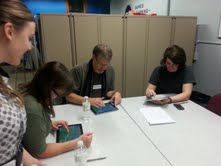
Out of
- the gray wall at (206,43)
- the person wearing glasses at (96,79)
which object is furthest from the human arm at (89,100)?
the gray wall at (206,43)

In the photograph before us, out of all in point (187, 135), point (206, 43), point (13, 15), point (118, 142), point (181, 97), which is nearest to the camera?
point (13, 15)

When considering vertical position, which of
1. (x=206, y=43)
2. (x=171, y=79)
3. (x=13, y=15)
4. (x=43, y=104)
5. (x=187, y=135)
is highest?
(x=13, y=15)

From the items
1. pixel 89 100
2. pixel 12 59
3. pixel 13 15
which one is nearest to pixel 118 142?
pixel 89 100

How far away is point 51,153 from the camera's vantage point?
104cm

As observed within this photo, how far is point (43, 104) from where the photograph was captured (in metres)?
1.05

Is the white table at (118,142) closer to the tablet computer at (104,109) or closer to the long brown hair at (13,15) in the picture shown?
the tablet computer at (104,109)

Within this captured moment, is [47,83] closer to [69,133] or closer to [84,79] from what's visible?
[69,133]

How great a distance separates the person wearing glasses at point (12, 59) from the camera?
0.60 m

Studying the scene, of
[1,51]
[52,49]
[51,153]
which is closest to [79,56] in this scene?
[52,49]

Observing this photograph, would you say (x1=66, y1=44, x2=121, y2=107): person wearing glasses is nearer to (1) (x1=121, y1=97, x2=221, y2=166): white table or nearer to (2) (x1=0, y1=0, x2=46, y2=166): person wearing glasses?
(1) (x1=121, y1=97, x2=221, y2=166): white table

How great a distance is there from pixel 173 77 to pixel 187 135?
924 mm

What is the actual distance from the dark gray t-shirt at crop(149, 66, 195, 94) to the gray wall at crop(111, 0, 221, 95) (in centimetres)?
122

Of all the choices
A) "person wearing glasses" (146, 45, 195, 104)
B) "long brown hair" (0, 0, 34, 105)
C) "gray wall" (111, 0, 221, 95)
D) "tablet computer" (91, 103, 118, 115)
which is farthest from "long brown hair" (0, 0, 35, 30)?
"gray wall" (111, 0, 221, 95)

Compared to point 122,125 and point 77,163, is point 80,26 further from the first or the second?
point 77,163
